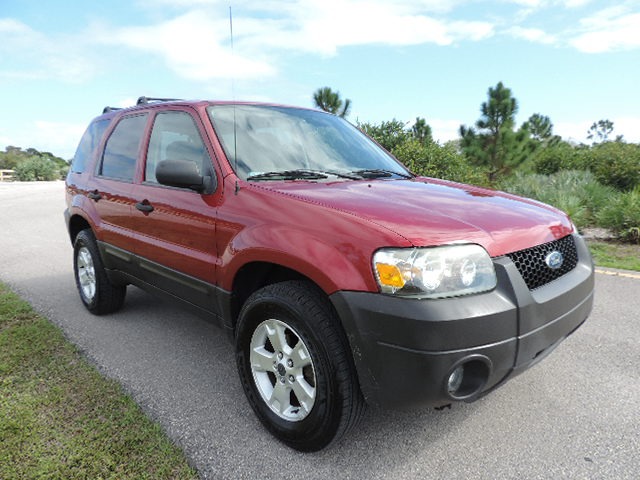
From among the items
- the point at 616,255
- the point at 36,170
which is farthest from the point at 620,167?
the point at 36,170

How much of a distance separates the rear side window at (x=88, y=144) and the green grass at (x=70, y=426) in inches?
74.1

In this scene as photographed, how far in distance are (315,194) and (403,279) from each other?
728 mm

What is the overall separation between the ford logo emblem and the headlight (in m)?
0.49

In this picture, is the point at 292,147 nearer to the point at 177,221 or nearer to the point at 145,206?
the point at 177,221

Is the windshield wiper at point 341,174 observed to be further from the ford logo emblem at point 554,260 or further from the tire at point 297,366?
the ford logo emblem at point 554,260

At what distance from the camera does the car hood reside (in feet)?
6.84

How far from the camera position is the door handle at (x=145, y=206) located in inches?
131

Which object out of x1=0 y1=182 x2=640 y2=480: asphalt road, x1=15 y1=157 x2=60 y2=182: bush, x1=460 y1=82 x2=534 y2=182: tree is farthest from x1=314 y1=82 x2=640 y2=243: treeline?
x1=15 y1=157 x2=60 y2=182: bush

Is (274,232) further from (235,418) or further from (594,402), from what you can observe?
(594,402)

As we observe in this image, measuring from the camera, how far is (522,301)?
6.75ft

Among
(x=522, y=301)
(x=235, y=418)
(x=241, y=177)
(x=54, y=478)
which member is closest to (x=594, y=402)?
(x=522, y=301)

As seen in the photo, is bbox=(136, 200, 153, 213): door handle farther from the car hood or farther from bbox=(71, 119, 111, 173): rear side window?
bbox=(71, 119, 111, 173): rear side window

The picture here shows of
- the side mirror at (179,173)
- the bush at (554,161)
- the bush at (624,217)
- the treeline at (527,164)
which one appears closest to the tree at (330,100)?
the treeline at (527,164)

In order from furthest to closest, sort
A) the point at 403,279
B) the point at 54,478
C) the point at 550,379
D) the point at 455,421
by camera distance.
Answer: the point at 550,379 < the point at 455,421 < the point at 54,478 < the point at 403,279
